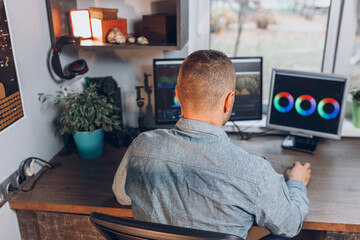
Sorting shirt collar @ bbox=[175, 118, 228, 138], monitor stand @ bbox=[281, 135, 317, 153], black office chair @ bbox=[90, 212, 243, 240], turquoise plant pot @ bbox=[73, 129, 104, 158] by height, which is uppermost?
shirt collar @ bbox=[175, 118, 228, 138]

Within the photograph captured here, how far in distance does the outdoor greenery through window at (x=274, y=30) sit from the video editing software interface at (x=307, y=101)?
17.2 inches

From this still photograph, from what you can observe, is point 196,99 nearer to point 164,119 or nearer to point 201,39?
point 164,119

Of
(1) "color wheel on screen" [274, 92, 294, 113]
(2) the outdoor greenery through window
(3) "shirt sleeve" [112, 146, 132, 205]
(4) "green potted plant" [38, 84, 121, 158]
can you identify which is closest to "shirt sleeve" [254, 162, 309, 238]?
(3) "shirt sleeve" [112, 146, 132, 205]

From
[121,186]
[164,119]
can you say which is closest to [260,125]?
[164,119]

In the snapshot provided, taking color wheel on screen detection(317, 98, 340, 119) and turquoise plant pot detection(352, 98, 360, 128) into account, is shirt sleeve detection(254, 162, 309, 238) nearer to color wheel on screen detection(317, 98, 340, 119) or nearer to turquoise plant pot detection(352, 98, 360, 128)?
color wheel on screen detection(317, 98, 340, 119)

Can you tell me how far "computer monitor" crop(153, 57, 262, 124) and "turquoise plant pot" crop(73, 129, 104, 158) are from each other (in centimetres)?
36

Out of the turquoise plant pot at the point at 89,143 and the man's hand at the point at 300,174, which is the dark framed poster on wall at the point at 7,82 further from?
the man's hand at the point at 300,174

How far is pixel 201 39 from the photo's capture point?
2.33 meters

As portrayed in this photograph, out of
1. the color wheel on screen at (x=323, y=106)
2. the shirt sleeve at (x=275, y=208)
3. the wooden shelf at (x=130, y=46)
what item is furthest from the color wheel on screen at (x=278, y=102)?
the shirt sleeve at (x=275, y=208)

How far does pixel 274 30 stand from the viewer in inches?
106

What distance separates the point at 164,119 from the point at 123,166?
755 millimetres

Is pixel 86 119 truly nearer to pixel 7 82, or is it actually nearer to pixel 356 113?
pixel 7 82

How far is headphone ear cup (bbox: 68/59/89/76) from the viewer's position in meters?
1.98

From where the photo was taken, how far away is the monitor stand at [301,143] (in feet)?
6.64
